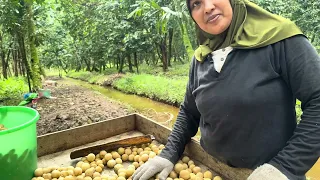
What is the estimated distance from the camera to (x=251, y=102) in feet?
3.74

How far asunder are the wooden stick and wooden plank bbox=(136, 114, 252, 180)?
9 cm

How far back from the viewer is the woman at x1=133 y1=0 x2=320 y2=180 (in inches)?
42.1

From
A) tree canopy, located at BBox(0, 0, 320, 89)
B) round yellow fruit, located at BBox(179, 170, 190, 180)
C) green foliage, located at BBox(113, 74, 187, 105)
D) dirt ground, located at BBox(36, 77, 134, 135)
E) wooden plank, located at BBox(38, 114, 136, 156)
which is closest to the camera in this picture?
round yellow fruit, located at BBox(179, 170, 190, 180)

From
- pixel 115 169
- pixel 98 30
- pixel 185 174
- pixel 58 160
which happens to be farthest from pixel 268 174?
pixel 98 30

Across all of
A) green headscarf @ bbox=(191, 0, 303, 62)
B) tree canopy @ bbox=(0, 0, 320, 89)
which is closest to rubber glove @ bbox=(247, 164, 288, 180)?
green headscarf @ bbox=(191, 0, 303, 62)

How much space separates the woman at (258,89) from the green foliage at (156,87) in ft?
17.7

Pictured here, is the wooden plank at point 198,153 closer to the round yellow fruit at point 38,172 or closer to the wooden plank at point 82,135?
the wooden plank at point 82,135

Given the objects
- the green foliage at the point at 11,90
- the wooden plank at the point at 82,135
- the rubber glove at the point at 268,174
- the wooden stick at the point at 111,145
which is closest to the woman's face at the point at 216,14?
the rubber glove at the point at 268,174

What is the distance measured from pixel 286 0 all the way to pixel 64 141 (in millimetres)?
8899

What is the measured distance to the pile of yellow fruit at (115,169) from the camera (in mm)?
1525

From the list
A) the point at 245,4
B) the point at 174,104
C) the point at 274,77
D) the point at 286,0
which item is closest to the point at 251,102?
the point at 274,77

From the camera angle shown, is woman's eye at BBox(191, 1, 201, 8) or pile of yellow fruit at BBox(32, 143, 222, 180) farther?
pile of yellow fruit at BBox(32, 143, 222, 180)

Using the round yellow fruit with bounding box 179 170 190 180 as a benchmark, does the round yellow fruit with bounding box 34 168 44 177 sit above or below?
below

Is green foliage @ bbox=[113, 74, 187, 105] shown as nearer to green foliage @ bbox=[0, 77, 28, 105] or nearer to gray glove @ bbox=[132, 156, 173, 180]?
green foliage @ bbox=[0, 77, 28, 105]
